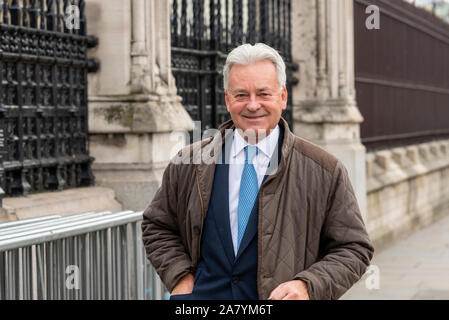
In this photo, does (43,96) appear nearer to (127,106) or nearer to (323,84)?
(127,106)

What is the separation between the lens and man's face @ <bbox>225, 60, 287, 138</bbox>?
10.1 feet

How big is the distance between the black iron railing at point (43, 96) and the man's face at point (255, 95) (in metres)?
3.32

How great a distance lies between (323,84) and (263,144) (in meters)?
8.62

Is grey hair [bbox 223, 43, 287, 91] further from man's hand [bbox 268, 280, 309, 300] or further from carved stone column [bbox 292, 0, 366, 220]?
carved stone column [bbox 292, 0, 366, 220]

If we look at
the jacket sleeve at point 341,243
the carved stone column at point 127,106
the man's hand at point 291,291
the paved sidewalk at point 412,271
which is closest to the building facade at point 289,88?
the carved stone column at point 127,106

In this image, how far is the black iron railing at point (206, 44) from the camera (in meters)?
8.64

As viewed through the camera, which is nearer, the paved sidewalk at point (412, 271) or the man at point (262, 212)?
the man at point (262, 212)

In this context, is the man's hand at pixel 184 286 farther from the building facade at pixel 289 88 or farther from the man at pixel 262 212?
the building facade at pixel 289 88

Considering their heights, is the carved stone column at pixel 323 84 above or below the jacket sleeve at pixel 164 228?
above

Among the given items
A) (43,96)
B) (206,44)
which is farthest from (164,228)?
(206,44)

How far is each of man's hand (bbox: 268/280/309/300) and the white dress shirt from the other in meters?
0.26

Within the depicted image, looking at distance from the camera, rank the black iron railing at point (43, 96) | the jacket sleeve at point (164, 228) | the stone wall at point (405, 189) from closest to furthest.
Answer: the jacket sleeve at point (164, 228) → the black iron railing at point (43, 96) → the stone wall at point (405, 189)

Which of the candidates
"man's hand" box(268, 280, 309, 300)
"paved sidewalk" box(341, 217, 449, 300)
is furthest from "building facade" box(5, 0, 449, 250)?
"man's hand" box(268, 280, 309, 300)

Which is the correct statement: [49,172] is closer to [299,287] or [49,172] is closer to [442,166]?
[299,287]
